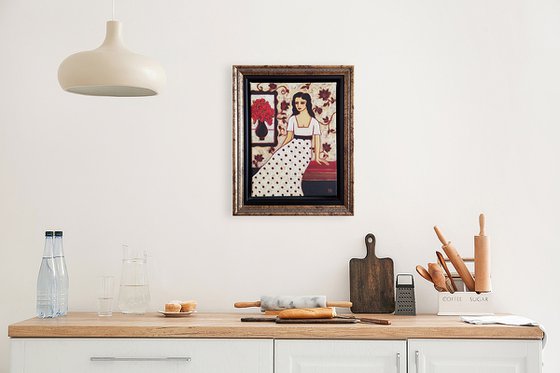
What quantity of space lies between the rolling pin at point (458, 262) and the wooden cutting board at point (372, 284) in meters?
0.27

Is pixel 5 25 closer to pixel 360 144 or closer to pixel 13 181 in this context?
pixel 13 181

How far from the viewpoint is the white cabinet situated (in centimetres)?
302

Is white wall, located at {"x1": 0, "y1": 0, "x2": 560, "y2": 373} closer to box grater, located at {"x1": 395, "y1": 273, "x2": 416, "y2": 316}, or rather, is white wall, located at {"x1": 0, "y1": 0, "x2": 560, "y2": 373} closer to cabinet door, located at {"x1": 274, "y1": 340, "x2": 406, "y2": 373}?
box grater, located at {"x1": 395, "y1": 273, "x2": 416, "y2": 316}

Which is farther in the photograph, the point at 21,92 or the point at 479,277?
the point at 21,92

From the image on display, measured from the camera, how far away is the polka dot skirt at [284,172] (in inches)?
140

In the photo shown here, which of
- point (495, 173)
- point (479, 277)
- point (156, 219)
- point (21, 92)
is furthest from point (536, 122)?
point (21, 92)

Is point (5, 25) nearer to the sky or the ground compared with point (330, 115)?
nearer to the sky

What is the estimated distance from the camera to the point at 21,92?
361 cm

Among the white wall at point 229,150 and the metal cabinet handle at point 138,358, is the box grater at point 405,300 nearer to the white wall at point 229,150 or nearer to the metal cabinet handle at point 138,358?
the white wall at point 229,150

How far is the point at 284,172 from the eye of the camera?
3559mm

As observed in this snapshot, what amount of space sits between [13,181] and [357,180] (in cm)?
155

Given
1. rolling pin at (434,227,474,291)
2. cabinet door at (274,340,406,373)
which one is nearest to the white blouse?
rolling pin at (434,227,474,291)

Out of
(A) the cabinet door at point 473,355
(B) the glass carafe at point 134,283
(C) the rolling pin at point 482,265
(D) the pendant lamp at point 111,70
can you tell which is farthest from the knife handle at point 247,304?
(D) the pendant lamp at point 111,70

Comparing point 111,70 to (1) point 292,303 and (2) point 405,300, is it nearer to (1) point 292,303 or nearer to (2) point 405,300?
(1) point 292,303
